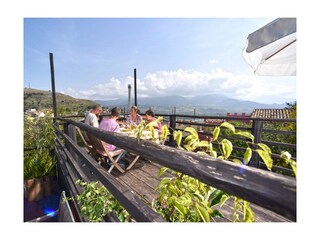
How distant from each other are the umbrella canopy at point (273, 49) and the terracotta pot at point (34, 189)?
12.2ft

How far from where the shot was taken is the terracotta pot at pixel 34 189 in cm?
308

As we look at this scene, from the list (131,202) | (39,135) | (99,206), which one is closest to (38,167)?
(39,135)

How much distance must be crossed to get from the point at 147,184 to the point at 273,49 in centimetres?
247

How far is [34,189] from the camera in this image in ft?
10.2

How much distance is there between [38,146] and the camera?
407cm

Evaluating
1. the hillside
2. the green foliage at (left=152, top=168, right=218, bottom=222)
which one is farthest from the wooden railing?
the hillside

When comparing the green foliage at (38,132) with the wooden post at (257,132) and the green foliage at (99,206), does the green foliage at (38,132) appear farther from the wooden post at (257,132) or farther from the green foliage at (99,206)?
the wooden post at (257,132)

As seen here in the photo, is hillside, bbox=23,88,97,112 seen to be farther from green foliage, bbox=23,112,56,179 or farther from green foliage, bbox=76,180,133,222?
green foliage, bbox=76,180,133,222

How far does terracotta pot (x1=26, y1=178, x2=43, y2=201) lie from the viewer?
3076mm

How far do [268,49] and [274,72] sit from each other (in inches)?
24.1

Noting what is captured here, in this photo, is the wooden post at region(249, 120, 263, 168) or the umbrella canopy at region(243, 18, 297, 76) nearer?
the umbrella canopy at region(243, 18, 297, 76)

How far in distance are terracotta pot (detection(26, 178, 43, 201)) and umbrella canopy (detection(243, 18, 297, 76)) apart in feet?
12.2
